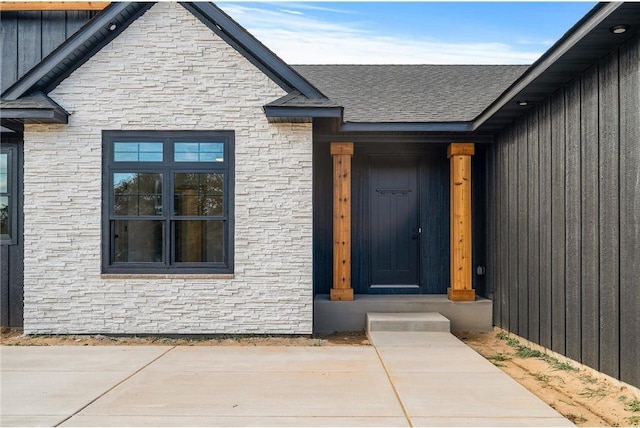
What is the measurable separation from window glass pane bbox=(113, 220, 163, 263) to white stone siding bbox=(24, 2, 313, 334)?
10.4 inches

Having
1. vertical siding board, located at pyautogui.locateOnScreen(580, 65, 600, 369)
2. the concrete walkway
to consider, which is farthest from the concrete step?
vertical siding board, located at pyautogui.locateOnScreen(580, 65, 600, 369)

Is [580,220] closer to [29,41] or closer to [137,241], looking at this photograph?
[137,241]

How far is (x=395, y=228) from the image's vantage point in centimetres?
797

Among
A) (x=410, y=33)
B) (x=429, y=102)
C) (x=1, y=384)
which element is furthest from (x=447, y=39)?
(x=1, y=384)

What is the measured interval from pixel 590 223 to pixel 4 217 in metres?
7.47

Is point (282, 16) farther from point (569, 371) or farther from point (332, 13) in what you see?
point (569, 371)

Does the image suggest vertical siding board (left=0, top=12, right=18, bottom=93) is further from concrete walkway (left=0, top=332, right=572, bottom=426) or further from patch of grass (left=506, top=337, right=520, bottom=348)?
patch of grass (left=506, top=337, right=520, bottom=348)

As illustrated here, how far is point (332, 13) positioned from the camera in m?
11.3

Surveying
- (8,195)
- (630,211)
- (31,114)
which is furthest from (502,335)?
(8,195)

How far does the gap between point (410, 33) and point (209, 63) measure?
8.52 metres

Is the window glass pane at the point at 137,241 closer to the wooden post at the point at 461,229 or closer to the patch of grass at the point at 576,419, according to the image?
the wooden post at the point at 461,229

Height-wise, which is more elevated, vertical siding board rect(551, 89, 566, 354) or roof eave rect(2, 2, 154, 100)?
roof eave rect(2, 2, 154, 100)

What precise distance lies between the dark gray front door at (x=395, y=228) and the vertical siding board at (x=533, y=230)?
2.17 meters

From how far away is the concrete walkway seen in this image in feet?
10.8
